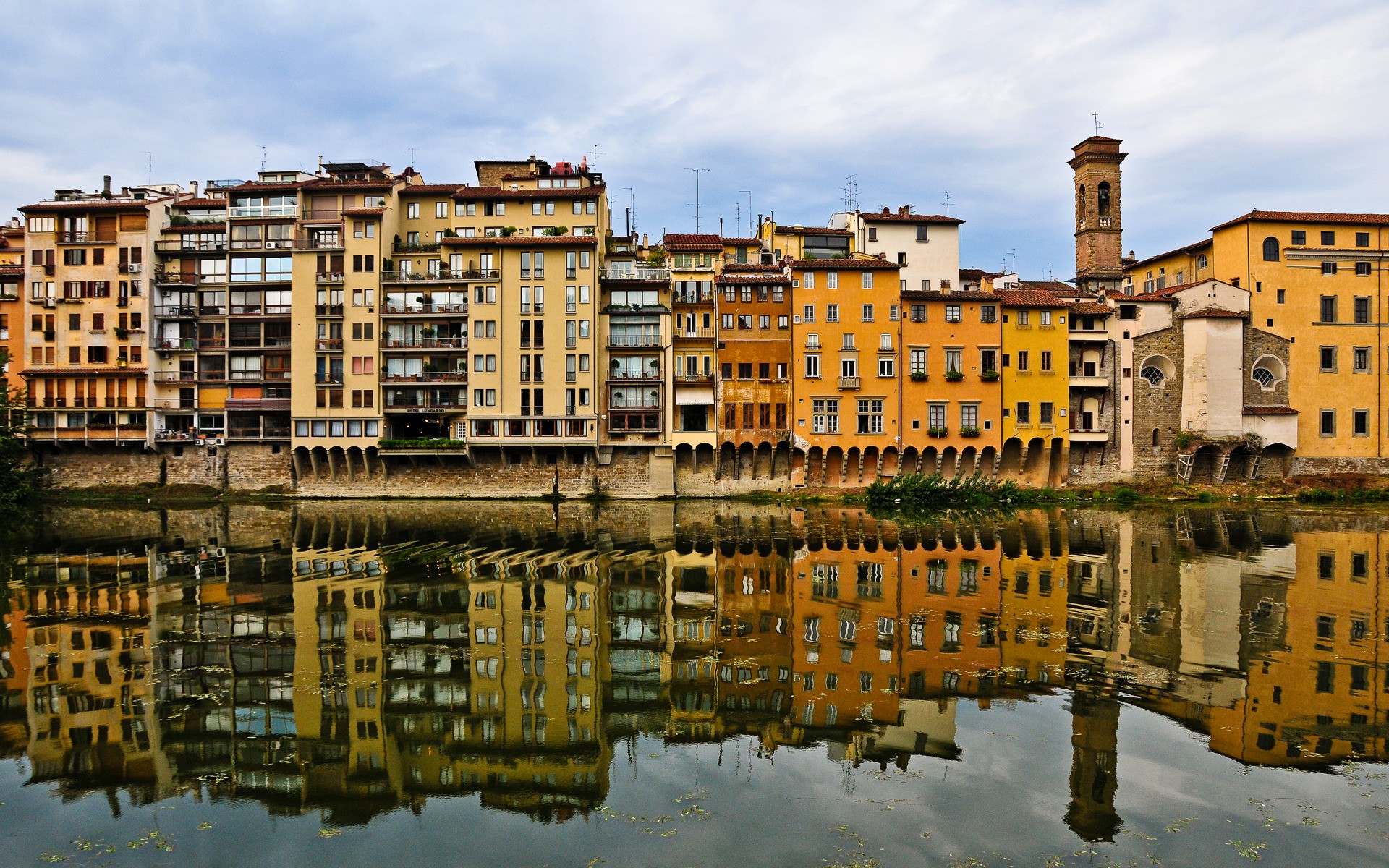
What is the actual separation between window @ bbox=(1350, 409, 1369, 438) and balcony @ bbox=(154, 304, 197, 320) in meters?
85.8

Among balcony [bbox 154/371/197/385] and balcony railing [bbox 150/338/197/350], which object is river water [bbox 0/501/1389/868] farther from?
balcony railing [bbox 150/338/197/350]

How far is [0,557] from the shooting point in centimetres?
3866

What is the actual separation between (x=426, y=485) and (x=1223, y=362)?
5747 cm

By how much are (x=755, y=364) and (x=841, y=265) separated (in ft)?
30.2

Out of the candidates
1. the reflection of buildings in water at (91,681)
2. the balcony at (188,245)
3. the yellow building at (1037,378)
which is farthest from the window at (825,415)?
the balcony at (188,245)

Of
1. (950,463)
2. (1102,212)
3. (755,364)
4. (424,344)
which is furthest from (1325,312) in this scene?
(424,344)

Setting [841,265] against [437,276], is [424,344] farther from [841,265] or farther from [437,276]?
[841,265]

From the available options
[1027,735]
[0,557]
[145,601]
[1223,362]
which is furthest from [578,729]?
[1223,362]

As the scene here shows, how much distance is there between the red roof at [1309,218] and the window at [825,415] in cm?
3256

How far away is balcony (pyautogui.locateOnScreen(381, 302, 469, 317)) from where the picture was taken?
6388cm

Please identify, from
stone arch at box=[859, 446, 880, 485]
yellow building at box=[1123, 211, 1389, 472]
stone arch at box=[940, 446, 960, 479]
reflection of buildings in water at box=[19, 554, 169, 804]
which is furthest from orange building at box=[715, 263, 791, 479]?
reflection of buildings in water at box=[19, 554, 169, 804]

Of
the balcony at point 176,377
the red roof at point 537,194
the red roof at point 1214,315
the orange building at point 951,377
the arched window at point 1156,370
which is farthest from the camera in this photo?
the balcony at point 176,377

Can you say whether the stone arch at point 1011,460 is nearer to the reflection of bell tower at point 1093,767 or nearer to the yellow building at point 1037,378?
the yellow building at point 1037,378

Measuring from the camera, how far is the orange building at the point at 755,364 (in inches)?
2490
